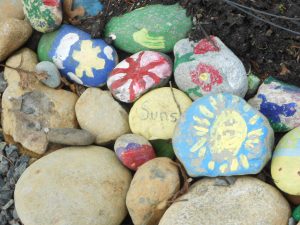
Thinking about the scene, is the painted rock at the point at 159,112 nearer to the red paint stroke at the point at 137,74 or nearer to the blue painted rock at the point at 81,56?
the red paint stroke at the point at 137,74

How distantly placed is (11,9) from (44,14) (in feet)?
1.33

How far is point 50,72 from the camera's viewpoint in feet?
8.75

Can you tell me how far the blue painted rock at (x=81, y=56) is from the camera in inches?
104

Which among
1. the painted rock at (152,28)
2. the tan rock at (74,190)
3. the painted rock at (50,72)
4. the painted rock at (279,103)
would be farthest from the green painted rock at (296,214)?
the painted rock at (50,72)

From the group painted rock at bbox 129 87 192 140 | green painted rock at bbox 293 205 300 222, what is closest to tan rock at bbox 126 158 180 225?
painted rock at bbox 129 87 192 140

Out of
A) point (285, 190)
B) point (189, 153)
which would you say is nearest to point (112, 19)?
point (189, 153)

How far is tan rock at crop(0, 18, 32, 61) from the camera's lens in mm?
2674

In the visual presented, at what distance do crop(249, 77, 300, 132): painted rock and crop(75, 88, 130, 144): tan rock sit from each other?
0.67 metres

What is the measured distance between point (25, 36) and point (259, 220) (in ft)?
5.26

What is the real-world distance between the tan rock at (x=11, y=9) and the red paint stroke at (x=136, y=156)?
1.17 meters

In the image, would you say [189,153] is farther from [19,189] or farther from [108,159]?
[19,189]

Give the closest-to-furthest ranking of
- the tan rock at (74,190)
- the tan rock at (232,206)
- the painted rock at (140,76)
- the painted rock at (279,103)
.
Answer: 1. the tan rock at (232,206)
2. the tan rock at (74,190)
3. the painted rock at (279,103)
4. the painted rock at (140,76)

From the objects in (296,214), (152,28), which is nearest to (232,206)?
(296,214)

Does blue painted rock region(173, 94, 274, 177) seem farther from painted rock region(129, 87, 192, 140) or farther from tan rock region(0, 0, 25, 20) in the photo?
tan rock region(0, 0, 25, 20)
